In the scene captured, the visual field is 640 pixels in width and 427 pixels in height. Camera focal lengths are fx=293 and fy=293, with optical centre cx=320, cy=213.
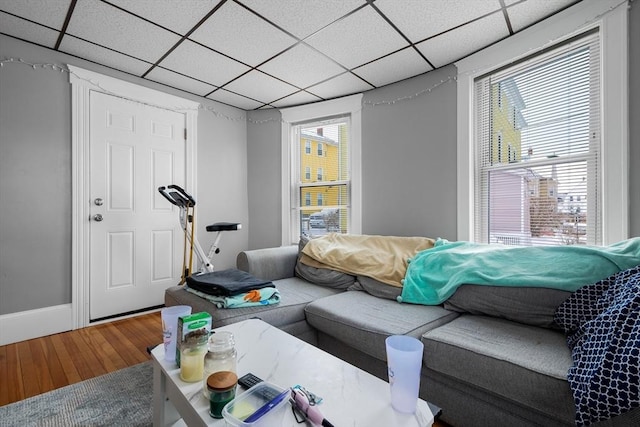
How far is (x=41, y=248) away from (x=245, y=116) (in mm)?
2423

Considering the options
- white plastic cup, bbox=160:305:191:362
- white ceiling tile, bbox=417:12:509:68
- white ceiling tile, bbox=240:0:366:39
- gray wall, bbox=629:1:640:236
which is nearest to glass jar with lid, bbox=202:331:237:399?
white plastic cup, bbox=160:305:191:362

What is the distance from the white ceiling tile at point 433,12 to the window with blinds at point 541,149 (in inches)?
22.9

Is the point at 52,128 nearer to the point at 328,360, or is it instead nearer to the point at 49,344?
the point at 49,344

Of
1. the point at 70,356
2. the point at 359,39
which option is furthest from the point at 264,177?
the point at 70,356

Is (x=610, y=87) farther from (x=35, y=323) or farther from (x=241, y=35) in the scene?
(x=35, y=323)

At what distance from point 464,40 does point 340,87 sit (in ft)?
3.89

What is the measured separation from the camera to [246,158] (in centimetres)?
376

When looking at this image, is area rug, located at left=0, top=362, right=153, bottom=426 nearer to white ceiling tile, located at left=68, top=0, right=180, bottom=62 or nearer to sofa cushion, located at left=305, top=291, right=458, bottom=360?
sofa cushion, located at left=305, top=291, right=458, bottom=360

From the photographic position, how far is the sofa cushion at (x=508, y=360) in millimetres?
996

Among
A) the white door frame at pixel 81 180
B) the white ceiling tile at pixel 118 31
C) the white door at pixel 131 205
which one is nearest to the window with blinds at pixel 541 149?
the white ceiling tile at pixel 118 31

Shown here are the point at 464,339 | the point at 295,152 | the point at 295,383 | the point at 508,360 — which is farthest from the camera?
the point at 295,152

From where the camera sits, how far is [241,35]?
2.14 metres

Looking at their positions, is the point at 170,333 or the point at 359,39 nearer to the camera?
the point at 170,333

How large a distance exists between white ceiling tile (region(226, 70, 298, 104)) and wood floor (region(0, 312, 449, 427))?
7.88ft
